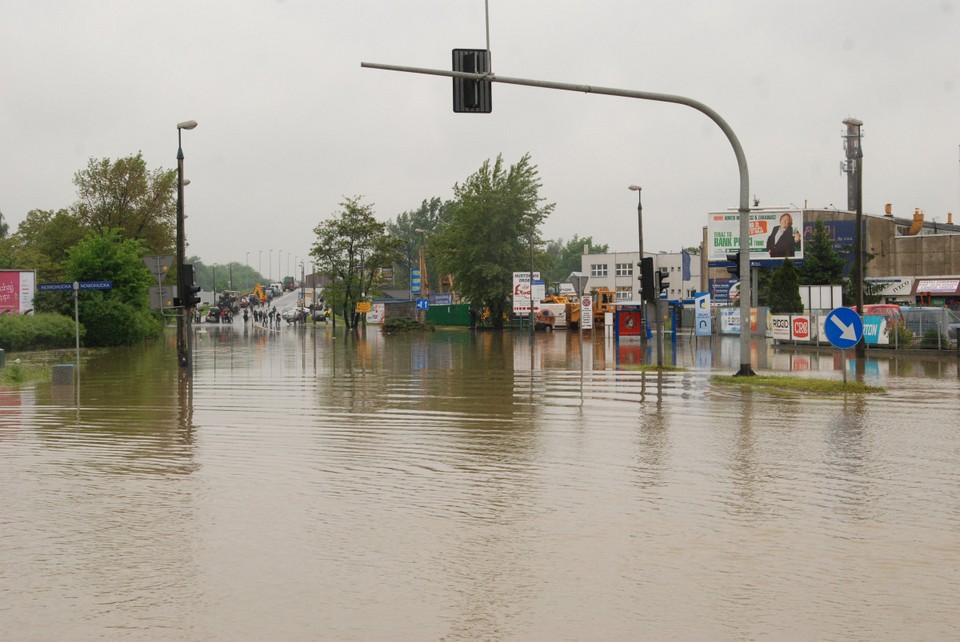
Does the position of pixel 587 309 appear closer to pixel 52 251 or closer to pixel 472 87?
pixel 472 87

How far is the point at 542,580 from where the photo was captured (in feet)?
23.5

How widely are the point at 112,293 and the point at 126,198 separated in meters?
25.1

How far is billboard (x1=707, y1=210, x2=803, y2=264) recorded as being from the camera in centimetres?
6875

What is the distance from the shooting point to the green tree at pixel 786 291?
2362 inches

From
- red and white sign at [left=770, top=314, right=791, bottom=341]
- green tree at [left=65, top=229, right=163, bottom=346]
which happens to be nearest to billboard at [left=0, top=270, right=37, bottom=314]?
green tree at [left=65, top=229, right=163, bottom=346]

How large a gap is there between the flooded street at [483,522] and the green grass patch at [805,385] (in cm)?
274

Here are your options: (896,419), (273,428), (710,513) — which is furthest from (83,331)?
(710,513)

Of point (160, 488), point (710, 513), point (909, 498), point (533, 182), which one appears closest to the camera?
point (710, 513)

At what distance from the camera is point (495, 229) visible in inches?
3467

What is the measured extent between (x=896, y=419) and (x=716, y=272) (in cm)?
9639

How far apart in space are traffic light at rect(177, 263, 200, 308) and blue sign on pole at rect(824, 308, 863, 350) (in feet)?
59.1

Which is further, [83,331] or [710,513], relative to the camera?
[83,331]

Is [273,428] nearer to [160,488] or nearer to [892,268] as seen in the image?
[160,488]

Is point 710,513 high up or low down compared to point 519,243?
down
